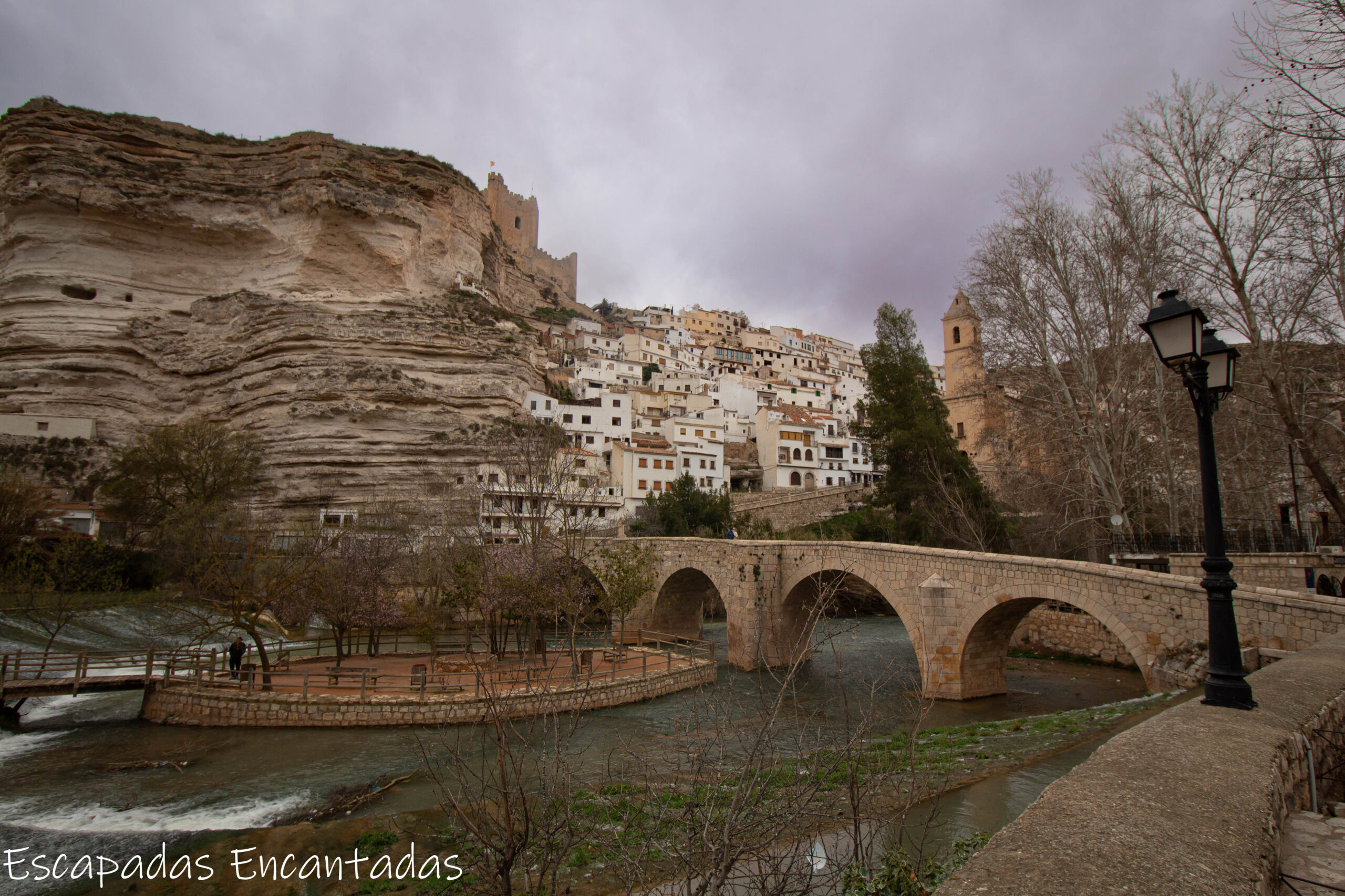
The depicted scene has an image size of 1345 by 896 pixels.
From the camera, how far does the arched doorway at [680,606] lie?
2512 centimetres

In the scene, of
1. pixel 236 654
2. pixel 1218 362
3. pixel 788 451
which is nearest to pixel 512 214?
pixel 788 451

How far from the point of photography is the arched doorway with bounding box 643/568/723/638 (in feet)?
82.4

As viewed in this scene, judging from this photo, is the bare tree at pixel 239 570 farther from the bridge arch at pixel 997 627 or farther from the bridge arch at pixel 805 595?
the bridge arch at pixel 997 627

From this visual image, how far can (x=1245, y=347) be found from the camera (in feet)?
46.5

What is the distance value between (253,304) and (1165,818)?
4766 centimetres

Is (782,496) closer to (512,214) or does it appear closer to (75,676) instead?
(75,676)

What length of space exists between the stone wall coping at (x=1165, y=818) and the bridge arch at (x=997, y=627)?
25.9 feet

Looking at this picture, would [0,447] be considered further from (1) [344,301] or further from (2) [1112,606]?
(2) [1112,606]

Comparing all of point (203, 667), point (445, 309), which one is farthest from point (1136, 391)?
point (445, 309)

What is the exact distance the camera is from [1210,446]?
15.7ft

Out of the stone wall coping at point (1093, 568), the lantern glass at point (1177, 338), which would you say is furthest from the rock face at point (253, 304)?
the lantern glass at point (1177, 338)

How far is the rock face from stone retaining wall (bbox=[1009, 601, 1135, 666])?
1099 inches

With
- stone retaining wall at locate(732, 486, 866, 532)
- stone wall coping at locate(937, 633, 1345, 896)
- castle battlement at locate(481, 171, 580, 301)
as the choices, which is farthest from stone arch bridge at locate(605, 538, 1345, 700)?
castle battlement at locate(481, 171, 580, 301)

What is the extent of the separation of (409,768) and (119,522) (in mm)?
28457
